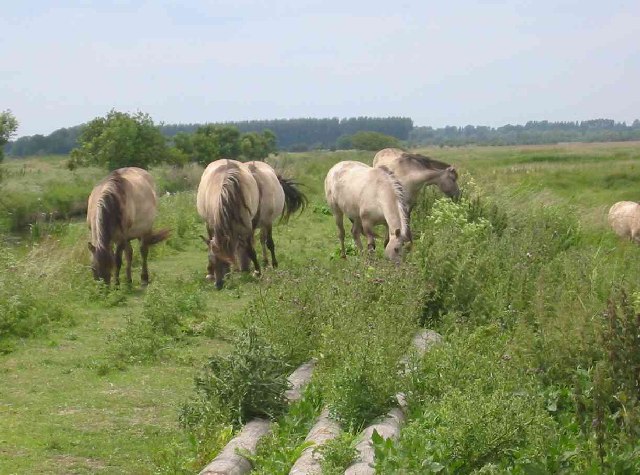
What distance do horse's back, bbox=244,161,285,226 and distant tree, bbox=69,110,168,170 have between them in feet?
52.9

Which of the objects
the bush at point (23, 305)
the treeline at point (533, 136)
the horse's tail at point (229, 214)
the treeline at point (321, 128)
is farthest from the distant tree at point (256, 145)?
the treeline at point (533, 136)

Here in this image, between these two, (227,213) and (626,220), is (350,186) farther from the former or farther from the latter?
(626,220)

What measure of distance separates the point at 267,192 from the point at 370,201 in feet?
6.63

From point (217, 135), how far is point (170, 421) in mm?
40749

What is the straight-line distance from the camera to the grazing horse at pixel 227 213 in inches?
516

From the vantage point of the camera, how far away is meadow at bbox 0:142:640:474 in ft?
17.9

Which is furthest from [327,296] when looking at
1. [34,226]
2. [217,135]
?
[217,135]

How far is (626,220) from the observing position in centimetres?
2005

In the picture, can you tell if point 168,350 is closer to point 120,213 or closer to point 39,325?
point 39,325

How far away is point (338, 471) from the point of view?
505 centimetres

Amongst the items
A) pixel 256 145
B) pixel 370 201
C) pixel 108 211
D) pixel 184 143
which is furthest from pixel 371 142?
pixel 108 211

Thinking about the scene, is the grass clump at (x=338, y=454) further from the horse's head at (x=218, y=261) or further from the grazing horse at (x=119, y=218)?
the grazing horse at (x=119, y=218)

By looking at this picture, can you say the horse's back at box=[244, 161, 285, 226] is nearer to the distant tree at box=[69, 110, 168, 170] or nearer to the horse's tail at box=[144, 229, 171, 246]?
the horse's tail at box=[144, 229, 171, 246]

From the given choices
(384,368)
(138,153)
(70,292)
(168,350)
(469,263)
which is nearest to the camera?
(384,368)
